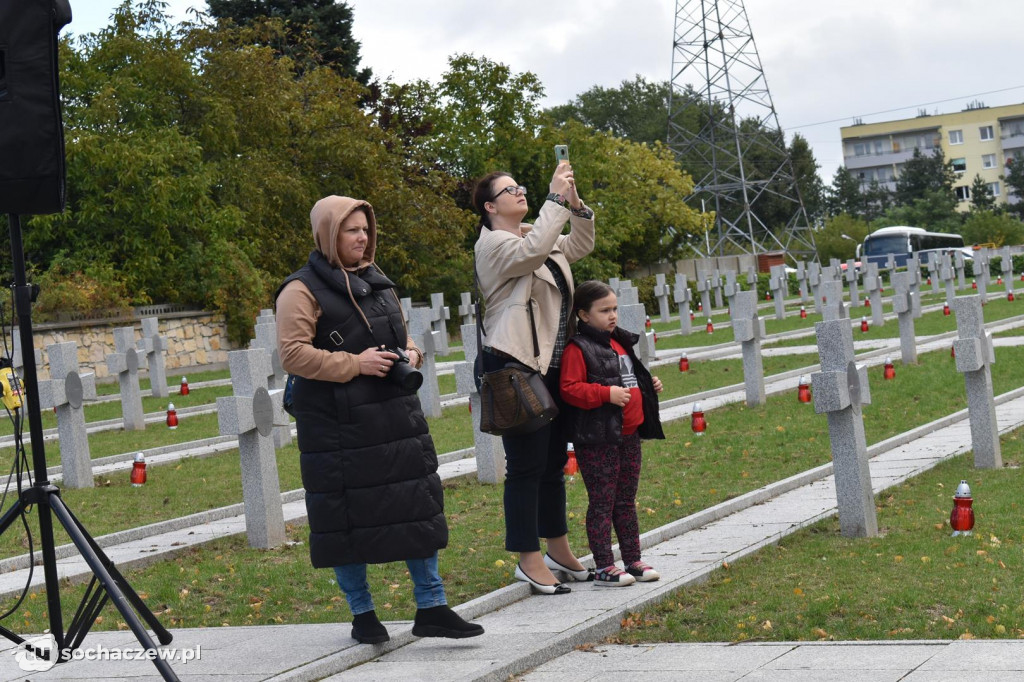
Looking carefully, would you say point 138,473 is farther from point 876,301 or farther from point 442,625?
point 876,301

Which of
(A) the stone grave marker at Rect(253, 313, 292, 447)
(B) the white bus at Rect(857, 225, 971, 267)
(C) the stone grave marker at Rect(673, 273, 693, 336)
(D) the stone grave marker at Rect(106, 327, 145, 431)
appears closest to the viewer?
(A) the stone grave marker at Rect(253, 313, 292, 447)

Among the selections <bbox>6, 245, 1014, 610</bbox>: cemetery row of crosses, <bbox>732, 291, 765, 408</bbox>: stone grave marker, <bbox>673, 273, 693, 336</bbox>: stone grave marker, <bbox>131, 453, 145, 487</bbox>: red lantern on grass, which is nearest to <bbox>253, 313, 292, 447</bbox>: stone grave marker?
<bbox>6, 245, 1014, 610</bbox>: cemetery row of crosses

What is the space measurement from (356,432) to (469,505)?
182 inches

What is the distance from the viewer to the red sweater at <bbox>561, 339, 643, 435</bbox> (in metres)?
6.60

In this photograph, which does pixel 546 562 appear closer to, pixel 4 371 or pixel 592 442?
pixel 592 442

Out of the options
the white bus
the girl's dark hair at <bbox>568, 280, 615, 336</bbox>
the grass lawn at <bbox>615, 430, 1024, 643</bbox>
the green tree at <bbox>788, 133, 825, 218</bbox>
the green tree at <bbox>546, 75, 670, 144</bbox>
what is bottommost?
the grass lawn at <bbox>615, 430, 1024, 643</bbox>

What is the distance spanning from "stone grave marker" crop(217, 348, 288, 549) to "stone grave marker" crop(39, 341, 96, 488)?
3.63 meters

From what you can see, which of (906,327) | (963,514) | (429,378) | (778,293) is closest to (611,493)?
(963,514)

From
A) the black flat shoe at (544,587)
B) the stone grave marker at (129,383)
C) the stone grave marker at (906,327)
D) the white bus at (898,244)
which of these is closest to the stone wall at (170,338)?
the stone grave marker at (129,383)

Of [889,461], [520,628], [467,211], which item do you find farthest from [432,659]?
[467,211]

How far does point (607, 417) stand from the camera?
672 cm

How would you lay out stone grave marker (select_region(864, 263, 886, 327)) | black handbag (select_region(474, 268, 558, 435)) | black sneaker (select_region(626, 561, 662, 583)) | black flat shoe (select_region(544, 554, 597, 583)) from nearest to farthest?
1. black handbag (select_region(474, 268, 558, 435))
2. black sneaker (select_region(626, 561, 662, 583))
3. black flat shoe (select_region(544, 554, 597, 583))
4. stone grave marker (select_region(864, 263, 886, 327))

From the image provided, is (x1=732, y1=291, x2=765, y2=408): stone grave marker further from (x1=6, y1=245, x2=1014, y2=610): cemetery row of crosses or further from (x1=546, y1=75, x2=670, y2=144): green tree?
(x1=546, y1=75, x2=670, y2=144): green tree

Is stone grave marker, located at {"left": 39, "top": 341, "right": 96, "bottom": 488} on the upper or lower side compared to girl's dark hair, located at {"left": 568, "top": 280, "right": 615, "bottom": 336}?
lower
